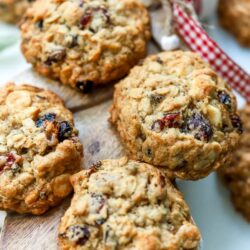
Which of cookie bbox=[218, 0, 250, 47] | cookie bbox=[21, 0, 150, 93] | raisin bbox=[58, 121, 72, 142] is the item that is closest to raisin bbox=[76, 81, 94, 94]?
cookie bbox=[21, 0, 150, 93]

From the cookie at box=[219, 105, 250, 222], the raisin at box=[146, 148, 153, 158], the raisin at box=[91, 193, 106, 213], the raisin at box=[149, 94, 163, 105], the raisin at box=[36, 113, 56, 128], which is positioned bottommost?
the cookie at box=[219, 105, 250, 222]

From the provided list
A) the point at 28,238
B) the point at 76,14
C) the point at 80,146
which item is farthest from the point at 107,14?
the point at 28,238

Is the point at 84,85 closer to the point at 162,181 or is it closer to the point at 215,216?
the point at 162,181

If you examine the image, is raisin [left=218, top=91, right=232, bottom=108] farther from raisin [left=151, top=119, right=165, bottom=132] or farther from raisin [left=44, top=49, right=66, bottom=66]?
raisin [left=44, top=49, right=66, bottom=66]

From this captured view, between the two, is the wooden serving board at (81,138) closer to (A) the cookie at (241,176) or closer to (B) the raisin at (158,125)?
(B) the raisin at (158,125)

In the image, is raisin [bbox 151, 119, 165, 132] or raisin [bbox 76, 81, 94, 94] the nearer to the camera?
raisin [bbox 151, 119, 165, 132]

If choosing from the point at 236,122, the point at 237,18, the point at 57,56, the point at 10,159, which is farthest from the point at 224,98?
the point at 237,18


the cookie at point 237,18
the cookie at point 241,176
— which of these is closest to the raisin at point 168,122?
the cookie at point 241,176
